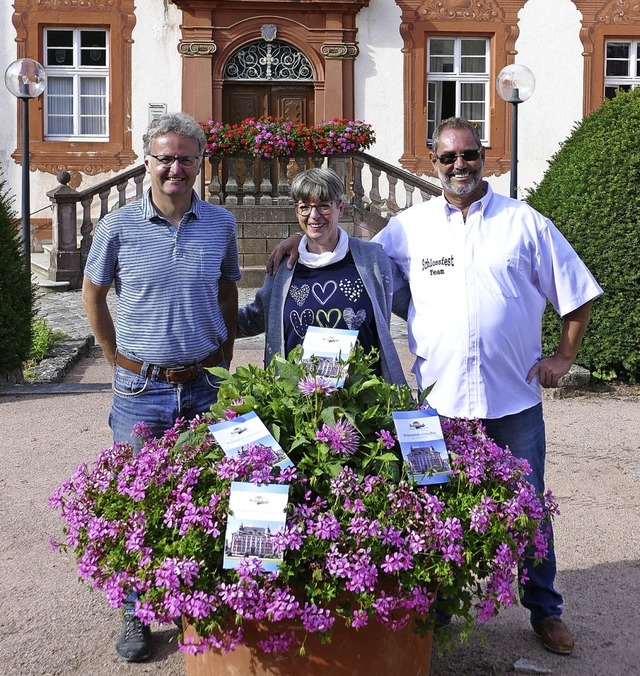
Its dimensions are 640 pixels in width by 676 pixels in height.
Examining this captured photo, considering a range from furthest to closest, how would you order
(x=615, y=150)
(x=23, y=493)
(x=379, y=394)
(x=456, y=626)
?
(x=615, y=150), (x=23, y=493), (x=456, y=626), (x=379, y=394)

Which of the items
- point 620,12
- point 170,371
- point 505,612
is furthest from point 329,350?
point 620,12

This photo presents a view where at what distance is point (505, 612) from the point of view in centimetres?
386

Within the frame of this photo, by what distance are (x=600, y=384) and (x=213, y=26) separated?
11.0 meters

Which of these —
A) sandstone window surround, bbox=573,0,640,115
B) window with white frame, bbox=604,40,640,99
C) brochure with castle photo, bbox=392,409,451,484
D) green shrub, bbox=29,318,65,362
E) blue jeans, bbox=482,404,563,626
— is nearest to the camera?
brochure with castle photo, bbox=392,409,451,484

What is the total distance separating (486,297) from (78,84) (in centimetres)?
1539

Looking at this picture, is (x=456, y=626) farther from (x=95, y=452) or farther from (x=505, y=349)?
(x=95, y=452)

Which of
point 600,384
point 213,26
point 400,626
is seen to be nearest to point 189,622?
point 400,626

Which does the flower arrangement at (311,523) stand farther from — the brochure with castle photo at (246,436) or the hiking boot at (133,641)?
the hiking boot at (133,641)

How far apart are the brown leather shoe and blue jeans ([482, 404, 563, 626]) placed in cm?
2

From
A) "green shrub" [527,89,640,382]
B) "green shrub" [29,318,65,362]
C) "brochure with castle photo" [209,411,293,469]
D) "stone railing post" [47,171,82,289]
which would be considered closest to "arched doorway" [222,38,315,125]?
"stone railing post" [47,171,82,289]

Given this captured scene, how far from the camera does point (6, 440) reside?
6.50 meters

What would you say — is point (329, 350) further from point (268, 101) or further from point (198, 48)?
point (268, 101)

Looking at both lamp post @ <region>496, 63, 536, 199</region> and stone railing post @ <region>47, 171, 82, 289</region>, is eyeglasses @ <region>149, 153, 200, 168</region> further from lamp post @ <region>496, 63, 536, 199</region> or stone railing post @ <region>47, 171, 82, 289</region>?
stone railing post @ <region>47, 171, 82, 289</region>

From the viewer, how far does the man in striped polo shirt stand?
3.42 meters
